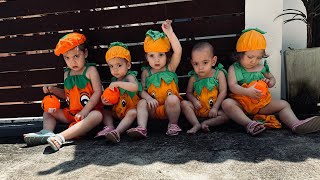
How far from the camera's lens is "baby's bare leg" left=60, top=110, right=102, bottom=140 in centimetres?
366

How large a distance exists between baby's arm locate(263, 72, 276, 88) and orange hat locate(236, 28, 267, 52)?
1.28 feet

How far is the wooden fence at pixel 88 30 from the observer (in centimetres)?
428

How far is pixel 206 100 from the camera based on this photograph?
13.0 ft

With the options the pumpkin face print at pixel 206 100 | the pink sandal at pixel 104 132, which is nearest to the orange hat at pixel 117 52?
the pink sandal at pixel 104 132

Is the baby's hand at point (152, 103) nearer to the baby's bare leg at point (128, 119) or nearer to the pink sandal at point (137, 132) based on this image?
the baby's bare leg at point (128, 119)

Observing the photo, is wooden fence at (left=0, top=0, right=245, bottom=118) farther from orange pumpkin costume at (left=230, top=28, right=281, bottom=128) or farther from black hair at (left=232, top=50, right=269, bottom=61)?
orange pumpkin costume at (left=230, top=28, right=281, bottom=128)

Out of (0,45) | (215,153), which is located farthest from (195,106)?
(0,45)

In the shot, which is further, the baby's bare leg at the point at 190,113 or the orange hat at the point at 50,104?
the orange hat at the point at 50,104

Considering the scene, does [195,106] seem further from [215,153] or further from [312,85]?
[312,85]

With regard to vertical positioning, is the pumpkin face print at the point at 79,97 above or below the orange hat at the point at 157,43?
below

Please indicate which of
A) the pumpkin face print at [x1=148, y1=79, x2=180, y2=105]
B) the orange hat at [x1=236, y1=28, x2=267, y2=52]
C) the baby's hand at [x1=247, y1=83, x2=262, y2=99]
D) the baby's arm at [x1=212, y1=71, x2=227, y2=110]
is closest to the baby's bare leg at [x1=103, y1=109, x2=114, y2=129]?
the pumpkin face print at [x1=148, y1=79, x2=180, y2=105]

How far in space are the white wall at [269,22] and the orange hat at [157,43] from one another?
44.3 inches

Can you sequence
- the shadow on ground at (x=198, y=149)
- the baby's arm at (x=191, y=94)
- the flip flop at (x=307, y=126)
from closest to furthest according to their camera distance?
the shadow on ground at (x=198, y=149)
the flip flop at (x=307, y=126)
the baby's arm at (x=191, y=94)

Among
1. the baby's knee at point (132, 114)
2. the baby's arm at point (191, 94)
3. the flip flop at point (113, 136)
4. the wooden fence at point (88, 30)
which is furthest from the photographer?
the wooden fence at point (88, 30)
